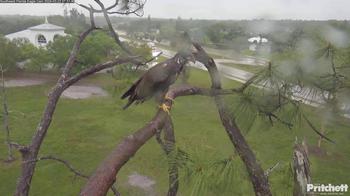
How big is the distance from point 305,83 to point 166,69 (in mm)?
829

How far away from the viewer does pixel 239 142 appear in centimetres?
196

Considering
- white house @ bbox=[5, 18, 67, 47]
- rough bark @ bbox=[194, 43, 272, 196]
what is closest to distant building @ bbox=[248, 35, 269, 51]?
rough bark @ bbox=[194, 43, 272, 196]

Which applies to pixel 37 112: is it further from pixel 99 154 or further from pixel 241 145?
pixel 241 145

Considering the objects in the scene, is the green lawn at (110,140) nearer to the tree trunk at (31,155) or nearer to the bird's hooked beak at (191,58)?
the tree trunk at (31,155)

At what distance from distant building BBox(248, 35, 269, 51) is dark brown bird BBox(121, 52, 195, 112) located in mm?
334

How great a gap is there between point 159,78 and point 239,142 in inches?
23.9

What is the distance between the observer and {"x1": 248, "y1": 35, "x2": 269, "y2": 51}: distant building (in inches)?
72.7

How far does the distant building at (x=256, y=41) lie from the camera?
185 centimetres

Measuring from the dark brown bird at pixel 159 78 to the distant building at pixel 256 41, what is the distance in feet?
1.10

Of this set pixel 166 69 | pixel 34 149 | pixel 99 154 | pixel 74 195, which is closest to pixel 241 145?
pixel 166 69

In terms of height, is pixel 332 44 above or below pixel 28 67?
above

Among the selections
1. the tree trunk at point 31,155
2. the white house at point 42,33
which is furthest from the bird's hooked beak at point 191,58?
the white house at point 42,33

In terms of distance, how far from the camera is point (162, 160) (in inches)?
72.8

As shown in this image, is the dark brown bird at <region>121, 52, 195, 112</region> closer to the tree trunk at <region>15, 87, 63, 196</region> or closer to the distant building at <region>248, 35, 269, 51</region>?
the distant building at <region>248, 35, 269, 51</region>
